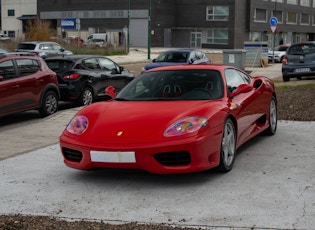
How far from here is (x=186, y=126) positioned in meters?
5.69

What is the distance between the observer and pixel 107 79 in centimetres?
1445

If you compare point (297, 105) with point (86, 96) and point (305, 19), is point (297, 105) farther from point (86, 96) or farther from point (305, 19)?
point (305, 19)

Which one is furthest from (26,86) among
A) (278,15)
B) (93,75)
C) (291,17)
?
(291,17)

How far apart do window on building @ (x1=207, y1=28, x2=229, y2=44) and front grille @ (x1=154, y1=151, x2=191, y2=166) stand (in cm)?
7197

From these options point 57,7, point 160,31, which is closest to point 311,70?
point 160,31

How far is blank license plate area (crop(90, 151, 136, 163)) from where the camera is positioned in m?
5.52

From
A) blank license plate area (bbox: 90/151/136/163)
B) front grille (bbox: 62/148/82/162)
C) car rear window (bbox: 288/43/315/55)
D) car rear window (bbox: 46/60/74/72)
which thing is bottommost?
front grille (bbox: 62/148/82/162)

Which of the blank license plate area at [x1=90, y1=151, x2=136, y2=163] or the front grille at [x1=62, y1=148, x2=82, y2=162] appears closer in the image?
the blank license plate area at [x1=90, y1=151, x2=136, y2=163]

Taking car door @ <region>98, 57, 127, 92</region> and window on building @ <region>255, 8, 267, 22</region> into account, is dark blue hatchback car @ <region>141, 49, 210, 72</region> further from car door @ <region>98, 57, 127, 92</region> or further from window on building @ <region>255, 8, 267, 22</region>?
window on building @ <region>255, 8, 267, 22</region>

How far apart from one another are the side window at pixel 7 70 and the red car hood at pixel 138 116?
4.83 m

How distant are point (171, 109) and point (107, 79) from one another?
28.1 feet

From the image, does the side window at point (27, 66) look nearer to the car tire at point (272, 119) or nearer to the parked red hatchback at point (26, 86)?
the parked red hatchback at point (26, 86)

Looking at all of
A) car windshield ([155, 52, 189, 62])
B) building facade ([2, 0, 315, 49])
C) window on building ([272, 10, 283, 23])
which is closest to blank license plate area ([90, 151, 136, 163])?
car windshield ([155, 52, 189, 62])

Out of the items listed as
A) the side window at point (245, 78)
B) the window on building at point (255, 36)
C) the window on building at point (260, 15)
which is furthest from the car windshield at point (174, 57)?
the window on building at point (260, 15)
